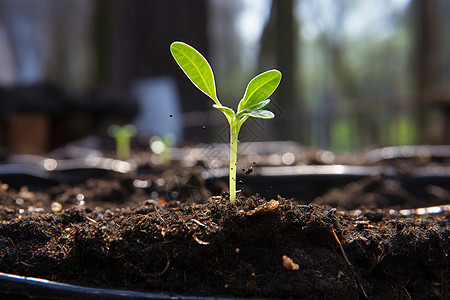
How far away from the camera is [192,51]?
64 centimetres

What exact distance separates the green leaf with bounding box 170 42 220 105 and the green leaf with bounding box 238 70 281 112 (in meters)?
0.07

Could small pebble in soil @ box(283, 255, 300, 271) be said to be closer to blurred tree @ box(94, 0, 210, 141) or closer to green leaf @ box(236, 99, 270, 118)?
green leaf @ box(236, 99, 270, 118)

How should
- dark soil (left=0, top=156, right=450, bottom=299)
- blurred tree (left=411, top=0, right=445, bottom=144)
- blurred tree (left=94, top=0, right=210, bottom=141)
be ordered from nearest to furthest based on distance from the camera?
dark soil (left=0, top=156, right=450, bottom=299), blurred tree (left=94, top=0, right=210, bottom=141), blurred tree (left=411, top=0, right=445, bottom=144)

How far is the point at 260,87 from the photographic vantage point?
66cm

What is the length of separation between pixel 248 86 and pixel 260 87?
21 millimetres

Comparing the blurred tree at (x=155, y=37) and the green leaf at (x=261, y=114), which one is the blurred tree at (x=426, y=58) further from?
the green leaf at (x=261, y=114)

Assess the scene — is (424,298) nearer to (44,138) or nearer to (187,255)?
(187,255)

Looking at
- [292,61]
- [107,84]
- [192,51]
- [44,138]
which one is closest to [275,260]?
[192,51]

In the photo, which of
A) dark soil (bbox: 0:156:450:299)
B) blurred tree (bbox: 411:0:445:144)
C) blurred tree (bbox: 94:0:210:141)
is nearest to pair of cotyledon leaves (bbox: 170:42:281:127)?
dark soil (bbox: 0:156:450:299)

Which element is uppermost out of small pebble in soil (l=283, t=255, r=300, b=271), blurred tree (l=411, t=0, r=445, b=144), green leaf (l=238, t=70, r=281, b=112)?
blurred tree (l=411, t=0, r=445, b=144)

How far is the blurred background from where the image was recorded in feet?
9.92

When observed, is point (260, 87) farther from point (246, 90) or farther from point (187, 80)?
point (187, 80)

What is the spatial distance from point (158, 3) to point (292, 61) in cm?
275

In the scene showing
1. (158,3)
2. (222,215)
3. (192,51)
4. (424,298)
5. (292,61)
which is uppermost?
(158,3)
